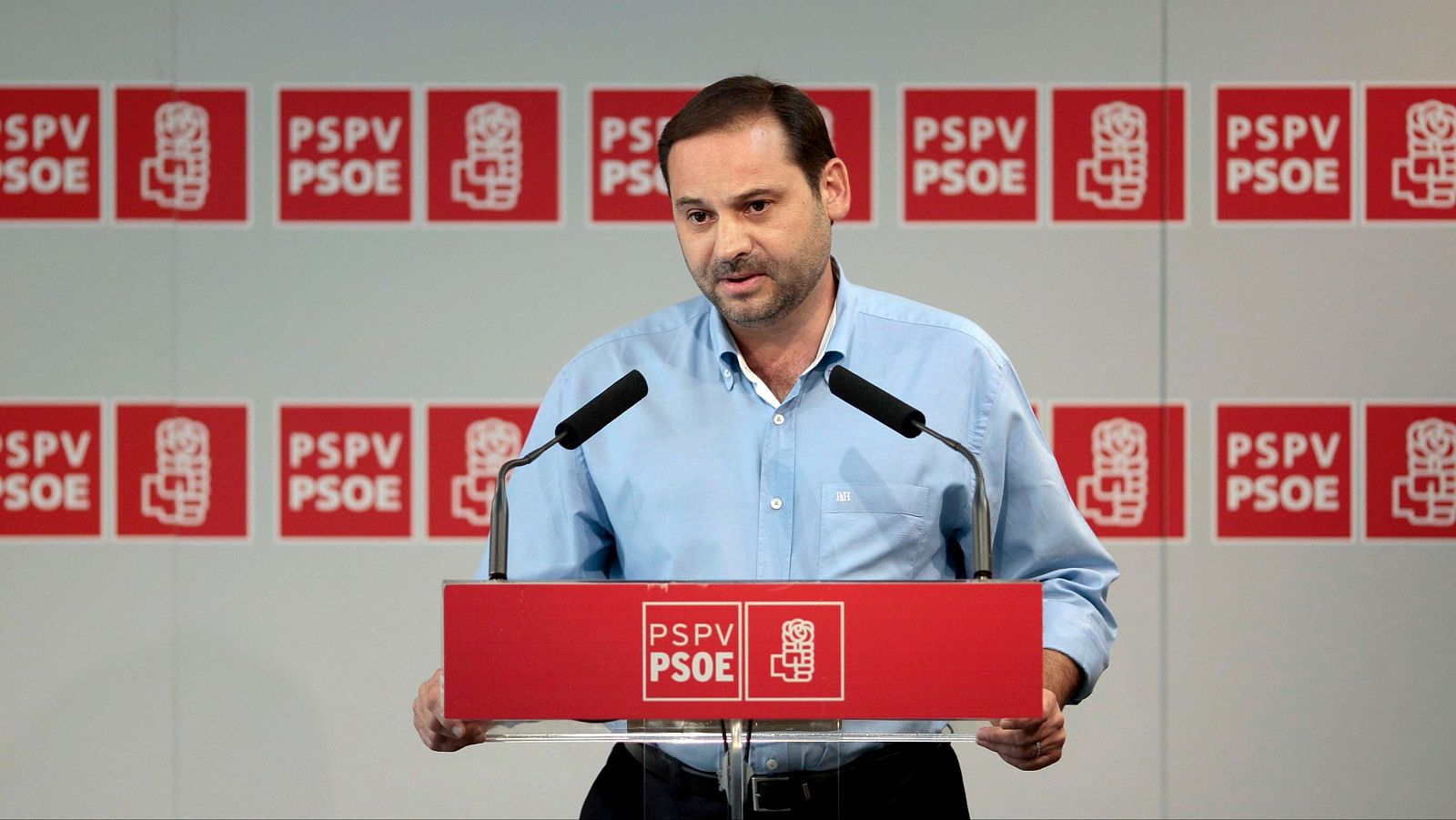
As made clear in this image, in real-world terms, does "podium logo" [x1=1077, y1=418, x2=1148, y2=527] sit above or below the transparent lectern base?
above

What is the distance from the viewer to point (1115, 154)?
2.88 meters

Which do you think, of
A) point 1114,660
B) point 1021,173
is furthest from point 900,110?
point 1114,660

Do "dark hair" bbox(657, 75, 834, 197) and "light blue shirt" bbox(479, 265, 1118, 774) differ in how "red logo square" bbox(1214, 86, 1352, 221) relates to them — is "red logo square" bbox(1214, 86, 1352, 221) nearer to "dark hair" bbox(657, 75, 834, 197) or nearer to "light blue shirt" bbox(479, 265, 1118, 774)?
"light blue shirt" bbox(479, 265, 1118, 774)

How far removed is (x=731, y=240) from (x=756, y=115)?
17 centimetres

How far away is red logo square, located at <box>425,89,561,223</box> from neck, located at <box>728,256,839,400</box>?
1.23 meters

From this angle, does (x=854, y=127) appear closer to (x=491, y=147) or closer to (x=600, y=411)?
(x=491, y=147)

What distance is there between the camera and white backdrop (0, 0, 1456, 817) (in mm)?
2895

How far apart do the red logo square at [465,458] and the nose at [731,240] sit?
134cm

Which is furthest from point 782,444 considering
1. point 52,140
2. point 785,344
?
point 52,140

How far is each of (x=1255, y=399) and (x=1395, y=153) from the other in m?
0.59

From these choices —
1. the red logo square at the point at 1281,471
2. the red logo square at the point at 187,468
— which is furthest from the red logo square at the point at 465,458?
the red logo square at the point at 1281,471

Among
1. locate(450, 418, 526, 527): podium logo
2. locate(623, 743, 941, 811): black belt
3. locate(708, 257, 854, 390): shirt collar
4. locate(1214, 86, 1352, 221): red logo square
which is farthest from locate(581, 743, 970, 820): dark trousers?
locate(1214, 86, 1352, 221): red logo square

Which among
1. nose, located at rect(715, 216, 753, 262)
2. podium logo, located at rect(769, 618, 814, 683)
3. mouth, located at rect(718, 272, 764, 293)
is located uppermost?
nose, located at rect(715, 216, 753, 262)

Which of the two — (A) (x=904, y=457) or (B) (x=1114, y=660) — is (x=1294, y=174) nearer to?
(B) (x=1114, y=660)
